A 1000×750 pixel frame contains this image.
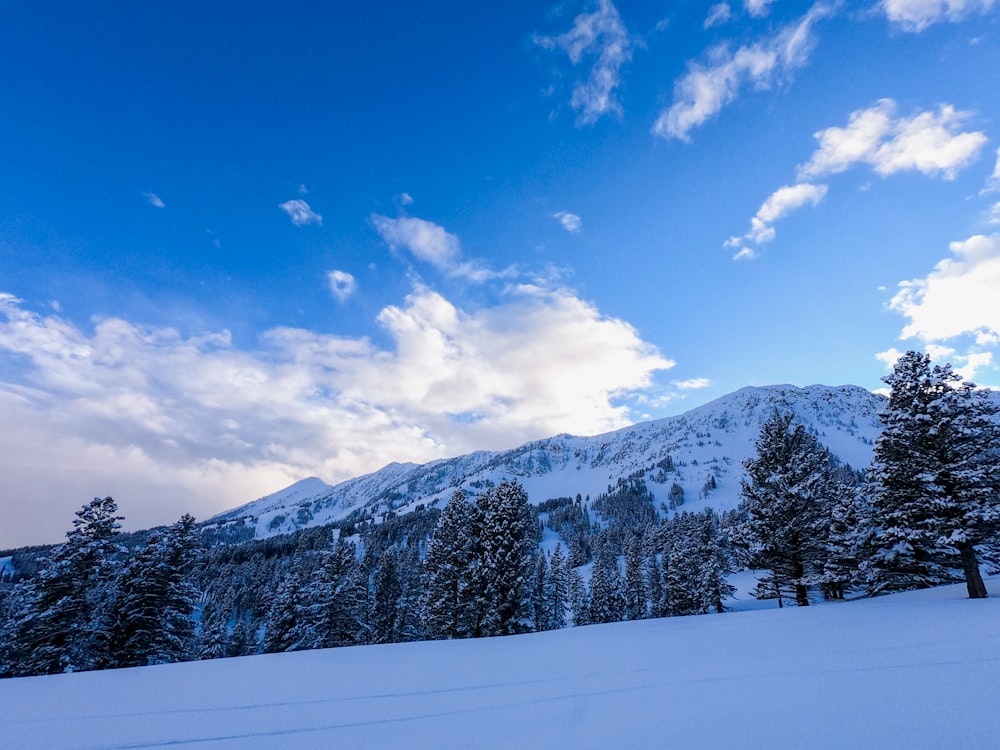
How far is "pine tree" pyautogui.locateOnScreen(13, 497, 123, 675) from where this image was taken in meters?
24.0

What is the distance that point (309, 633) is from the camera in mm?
34000

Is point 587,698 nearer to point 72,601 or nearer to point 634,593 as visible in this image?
point 72,601

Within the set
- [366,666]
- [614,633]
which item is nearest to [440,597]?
[614,633]

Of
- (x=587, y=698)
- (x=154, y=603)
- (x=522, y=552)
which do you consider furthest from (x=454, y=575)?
(x=587, y=698)

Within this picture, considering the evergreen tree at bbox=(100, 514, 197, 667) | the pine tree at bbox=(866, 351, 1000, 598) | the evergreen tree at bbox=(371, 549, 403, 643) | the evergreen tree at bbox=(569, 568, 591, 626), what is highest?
the pine tree at bbox=(866, 351, 1000, 598)

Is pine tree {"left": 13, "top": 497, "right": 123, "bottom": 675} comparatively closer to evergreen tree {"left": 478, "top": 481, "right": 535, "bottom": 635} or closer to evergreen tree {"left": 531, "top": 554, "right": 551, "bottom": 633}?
evergreen tree {"left": 478, "top": 481, "right": 535, "bottom": 635}

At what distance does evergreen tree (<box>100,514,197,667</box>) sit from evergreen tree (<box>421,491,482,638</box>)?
1573 cm

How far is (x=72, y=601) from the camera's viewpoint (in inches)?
973

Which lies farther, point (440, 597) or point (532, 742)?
point (440, 597)

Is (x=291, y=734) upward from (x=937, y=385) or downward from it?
downward

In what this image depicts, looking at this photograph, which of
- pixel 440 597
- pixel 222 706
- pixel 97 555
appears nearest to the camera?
pixel 222 706

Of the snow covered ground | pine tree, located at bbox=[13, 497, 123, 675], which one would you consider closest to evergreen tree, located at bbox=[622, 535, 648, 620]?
the snow covered ground

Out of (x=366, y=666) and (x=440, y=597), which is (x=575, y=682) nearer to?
(x=366, y=666)

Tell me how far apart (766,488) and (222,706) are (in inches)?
979
